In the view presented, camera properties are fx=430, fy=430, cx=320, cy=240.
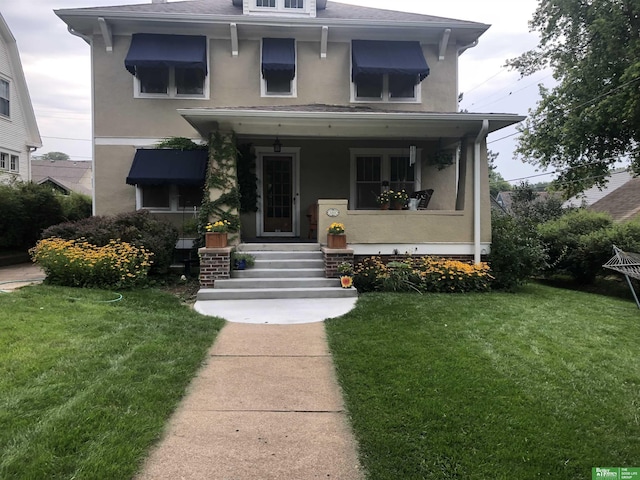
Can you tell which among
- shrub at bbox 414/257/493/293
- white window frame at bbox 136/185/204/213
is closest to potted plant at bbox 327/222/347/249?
shrub at bbox 414/257/493/293

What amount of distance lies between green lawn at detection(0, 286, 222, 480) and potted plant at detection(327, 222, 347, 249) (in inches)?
118

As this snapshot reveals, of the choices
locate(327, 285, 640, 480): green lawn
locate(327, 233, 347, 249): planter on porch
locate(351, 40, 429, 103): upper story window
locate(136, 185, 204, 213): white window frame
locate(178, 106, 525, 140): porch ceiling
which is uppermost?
locate(351, 40, 429, 103): upper story window

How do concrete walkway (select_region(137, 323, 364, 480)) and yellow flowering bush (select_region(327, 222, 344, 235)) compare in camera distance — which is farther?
yellow flowering bush (select_region(327, 222, 344, 235))

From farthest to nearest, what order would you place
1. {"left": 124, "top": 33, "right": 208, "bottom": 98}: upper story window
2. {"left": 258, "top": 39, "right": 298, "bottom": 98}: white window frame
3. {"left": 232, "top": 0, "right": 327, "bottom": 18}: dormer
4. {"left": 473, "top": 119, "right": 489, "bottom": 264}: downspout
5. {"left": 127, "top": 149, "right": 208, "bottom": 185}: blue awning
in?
{"left": 232, "top": 0, "right": 327, "bottom": 18}: dormer < {"left": 258, "top": 39, "right": 298, "bottom": 98}: white window frame < {"left": 124, "top": 33, "right": 208, "bottom": 98}: upper story window < {"left": 127, "top": 149, "right": 208, "bottom": 185}: blue awning < {"left": 473, "top": 119, "right": 489, "bottom": 264}: downspout

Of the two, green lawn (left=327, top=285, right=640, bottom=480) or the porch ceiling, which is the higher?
the porch ceiling

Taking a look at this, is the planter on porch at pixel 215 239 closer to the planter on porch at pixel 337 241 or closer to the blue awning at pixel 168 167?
the planter on porch at pixel 337 241

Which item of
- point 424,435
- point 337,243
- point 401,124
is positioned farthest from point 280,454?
point 401,124

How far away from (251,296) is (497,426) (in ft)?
17.0

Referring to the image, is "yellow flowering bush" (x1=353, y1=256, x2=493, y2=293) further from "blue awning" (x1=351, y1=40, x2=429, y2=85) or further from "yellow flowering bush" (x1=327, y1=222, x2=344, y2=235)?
"blue awning" (x1=351, y1=40, x2=429, y2=85)

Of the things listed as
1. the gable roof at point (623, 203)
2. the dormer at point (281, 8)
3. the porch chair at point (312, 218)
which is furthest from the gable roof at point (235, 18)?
the gable roof at point (623, 203)

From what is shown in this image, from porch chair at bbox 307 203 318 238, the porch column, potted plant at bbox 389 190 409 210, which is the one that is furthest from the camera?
porch chair at bbox 307 203 318 238

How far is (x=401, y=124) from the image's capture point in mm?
8742

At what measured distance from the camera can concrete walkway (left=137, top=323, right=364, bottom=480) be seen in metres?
2.55

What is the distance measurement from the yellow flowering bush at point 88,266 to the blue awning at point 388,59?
7220mm
